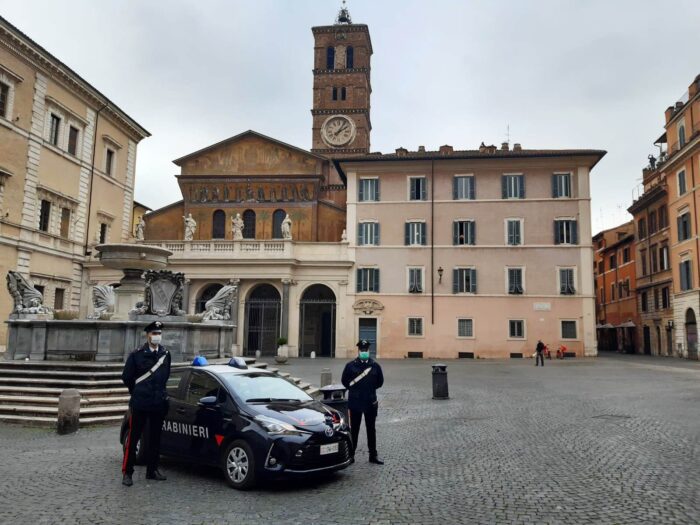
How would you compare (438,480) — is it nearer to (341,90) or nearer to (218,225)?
(218,225)

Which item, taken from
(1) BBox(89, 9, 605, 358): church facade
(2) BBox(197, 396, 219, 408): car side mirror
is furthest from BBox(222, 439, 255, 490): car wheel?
(1) BBox(89, 9, 605, 358): church facade

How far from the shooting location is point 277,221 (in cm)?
4225

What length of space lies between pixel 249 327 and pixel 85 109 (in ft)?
53.7

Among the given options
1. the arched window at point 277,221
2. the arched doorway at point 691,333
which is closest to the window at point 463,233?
the arched window at point 277,221

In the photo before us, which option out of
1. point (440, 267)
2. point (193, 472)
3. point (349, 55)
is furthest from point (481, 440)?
point (349, 55)

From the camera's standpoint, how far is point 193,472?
7.81 meters

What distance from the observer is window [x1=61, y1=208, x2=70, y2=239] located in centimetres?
3353

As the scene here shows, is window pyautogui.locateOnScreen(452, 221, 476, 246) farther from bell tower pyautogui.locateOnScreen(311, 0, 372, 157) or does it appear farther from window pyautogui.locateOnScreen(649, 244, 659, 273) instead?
bell tower pyautogui.locateOnScreen(311, 0, 372, 157)

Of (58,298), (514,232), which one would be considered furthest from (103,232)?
(514,232)

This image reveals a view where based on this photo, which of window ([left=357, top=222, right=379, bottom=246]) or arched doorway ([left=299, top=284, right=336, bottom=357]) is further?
window ([left=357, top=222, right=379, bottom=246])

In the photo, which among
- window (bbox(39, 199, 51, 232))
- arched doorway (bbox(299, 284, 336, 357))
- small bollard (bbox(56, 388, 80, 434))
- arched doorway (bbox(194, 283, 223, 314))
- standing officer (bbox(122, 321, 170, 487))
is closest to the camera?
standing officer (bbox(122, 321, 170, 487))

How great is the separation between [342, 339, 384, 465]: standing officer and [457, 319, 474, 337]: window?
2880 cm

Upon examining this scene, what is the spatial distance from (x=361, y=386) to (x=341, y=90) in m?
63.2

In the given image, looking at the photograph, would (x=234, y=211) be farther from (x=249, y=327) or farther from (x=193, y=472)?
(x=193, y=472)
